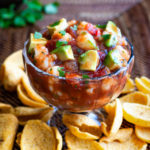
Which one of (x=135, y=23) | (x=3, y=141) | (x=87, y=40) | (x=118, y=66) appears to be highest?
(x=87, y=40)

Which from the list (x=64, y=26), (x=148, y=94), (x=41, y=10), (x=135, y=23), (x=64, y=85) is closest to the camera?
(x=64, y=85)

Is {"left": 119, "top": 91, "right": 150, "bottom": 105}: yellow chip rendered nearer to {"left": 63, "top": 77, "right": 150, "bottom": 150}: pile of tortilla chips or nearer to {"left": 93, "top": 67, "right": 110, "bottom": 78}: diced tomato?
{"left": 63, "top": 77, "right": 150, "bottom": 150}: pile of tortilla chips

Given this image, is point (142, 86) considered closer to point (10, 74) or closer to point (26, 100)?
point (26, 100)

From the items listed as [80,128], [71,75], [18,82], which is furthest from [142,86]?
[18,82]

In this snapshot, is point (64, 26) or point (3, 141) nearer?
point (3, 141)

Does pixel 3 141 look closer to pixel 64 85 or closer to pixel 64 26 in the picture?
pixel 64 85

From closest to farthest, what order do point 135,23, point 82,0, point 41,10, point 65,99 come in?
point 65,99 → point 135,23 → point 41,10 → point 82,0

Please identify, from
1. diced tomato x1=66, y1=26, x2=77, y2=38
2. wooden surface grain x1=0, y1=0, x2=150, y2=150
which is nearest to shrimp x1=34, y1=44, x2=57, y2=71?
diced tomato x1=66, y1=26, x2=77, y2=38

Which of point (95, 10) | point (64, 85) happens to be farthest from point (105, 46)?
point (95, 10)

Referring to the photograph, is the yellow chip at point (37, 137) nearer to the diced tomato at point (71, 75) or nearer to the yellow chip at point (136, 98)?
the diced tomato at point (71, 75)
